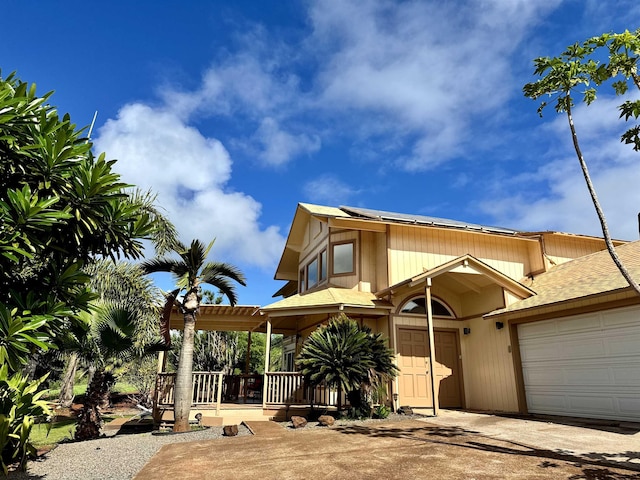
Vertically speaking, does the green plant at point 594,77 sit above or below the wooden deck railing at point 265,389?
above

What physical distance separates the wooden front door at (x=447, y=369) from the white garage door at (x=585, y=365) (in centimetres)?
217

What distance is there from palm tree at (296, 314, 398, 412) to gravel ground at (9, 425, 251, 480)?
2186mm

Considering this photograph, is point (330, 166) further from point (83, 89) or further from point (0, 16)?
point (0, 16)

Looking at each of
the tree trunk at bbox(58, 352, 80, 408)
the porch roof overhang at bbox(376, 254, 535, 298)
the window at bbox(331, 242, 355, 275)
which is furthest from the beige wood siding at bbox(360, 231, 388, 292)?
the tree trunk at bbox(58, 352, 80, 408)

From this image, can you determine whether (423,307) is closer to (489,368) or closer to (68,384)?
(489,368)

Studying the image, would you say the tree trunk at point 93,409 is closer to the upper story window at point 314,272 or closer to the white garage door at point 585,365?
the upper story window at point 314,272

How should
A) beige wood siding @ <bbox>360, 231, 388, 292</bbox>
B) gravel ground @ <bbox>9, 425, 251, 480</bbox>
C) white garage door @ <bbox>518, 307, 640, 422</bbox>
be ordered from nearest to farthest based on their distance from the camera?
gravel ground @ <bbox>9, 425, 251, 480</bbox>
white garage door @ <bbox>518, 307, 640, 422</bbox>
beige wood siding @ <bbox>360, 231, 388, 292</bbox>

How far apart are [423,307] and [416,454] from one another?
7045 millimetres

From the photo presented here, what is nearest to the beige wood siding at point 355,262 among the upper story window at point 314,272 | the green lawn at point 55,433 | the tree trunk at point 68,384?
the upper story window at point 314,272

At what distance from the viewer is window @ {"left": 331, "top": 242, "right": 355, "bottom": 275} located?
1322 cm

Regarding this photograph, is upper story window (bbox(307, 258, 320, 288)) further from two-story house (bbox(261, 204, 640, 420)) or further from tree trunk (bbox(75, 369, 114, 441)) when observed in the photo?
tree trunk (bbox(75, 369, 114, 441))

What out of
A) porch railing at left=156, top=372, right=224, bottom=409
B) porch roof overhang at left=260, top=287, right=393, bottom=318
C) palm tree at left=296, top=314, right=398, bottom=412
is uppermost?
porch roof overhang at left=260, top=287, right=393, bottom=318

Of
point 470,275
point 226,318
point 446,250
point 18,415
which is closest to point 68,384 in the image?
point 226,318

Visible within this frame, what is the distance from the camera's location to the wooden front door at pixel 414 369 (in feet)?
37.2
